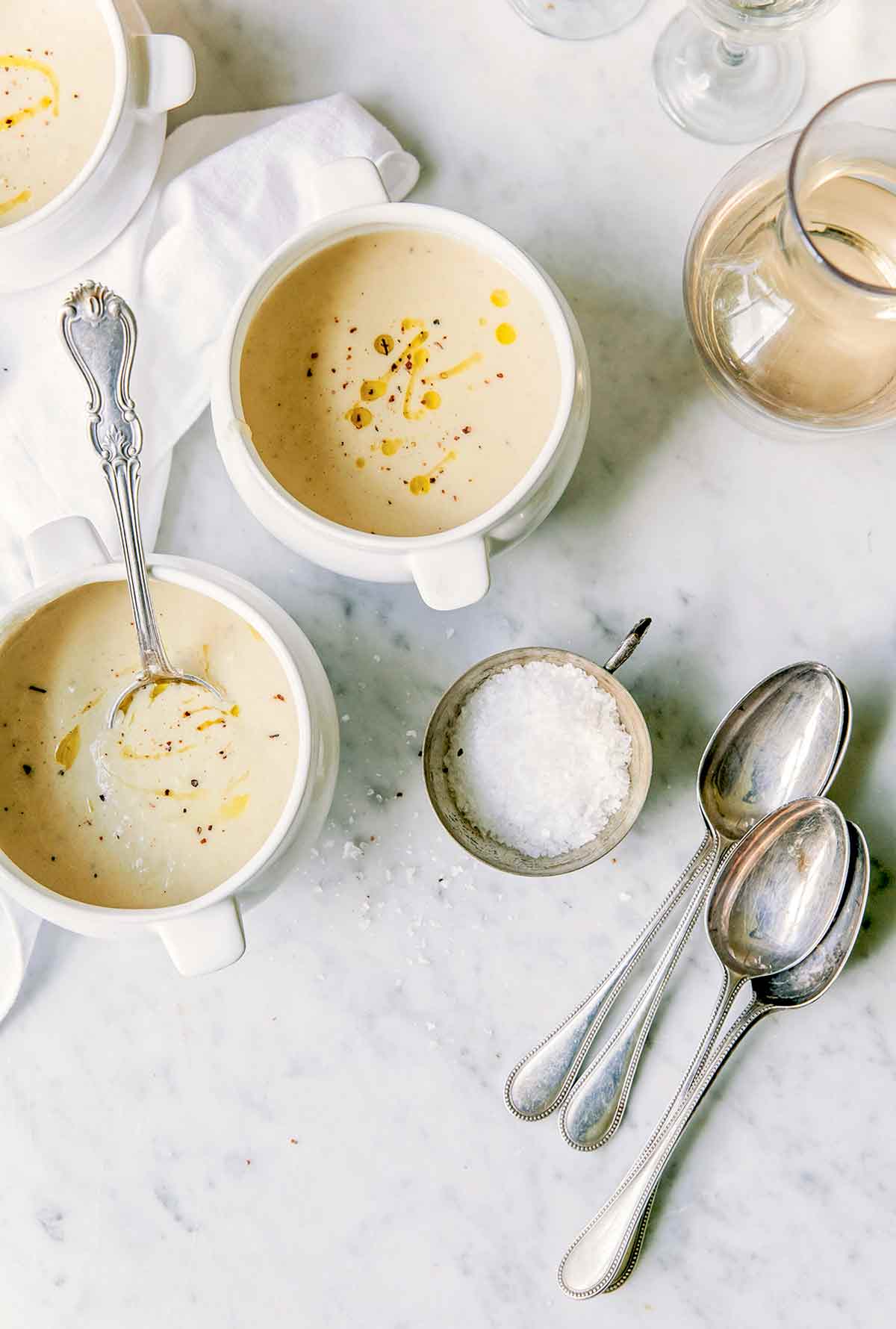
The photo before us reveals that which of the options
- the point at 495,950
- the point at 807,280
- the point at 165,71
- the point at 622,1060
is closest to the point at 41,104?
the point at 165,71

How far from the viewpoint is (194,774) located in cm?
83

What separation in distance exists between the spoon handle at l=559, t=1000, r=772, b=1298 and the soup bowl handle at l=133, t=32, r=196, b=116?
0.74 metres

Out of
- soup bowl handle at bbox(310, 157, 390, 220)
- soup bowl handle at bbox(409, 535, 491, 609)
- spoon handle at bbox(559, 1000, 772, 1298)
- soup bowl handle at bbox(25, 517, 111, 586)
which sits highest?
soup bowl handle at bbox(310, 157, 390, 220)

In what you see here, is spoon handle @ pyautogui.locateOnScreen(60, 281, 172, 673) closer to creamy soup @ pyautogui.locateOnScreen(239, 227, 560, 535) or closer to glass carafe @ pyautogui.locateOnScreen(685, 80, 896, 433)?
creamy soup @ pyautogui.locateOnScreen(239, 227, 560, 535)

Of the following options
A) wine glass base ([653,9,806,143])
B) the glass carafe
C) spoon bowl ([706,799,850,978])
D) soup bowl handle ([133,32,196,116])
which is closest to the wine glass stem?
wine glass base ([653,9,806,143])

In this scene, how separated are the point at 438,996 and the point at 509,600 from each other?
0.29 m

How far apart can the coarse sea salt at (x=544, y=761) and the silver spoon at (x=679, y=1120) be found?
16 centimetres

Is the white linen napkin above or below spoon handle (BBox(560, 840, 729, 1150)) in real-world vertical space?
above

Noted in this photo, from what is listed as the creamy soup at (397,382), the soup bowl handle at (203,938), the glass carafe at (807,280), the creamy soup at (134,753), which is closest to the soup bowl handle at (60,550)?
the creamy soup at (134,753)

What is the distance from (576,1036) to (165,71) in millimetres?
728

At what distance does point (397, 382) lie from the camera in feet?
2.77

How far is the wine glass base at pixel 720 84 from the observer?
2.94 feet

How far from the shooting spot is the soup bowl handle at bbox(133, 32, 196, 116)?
0.85 meters

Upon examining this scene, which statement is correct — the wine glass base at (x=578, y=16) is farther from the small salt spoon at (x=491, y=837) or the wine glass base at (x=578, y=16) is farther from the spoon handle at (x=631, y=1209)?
the spoon handle at (x=631, y=1209)
